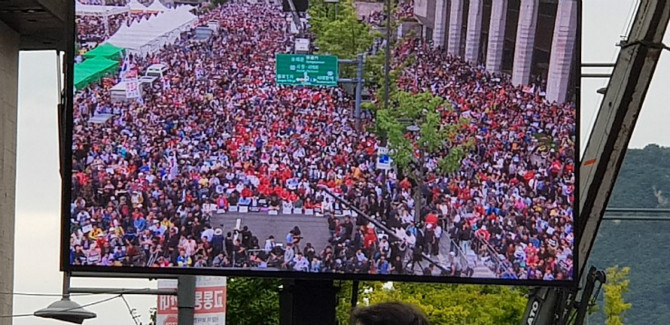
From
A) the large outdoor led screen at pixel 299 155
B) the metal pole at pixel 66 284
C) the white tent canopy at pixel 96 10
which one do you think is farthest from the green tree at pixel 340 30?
the metal pole at pixel 66 284

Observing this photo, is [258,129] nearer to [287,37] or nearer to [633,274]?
[287,37]

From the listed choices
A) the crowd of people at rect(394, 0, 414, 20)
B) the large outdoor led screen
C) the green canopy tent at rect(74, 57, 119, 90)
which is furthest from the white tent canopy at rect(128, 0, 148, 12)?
the crowd of people at rect(394, 0, 414, 20)

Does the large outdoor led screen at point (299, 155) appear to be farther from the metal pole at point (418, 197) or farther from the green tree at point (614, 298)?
the green tree at point (614, 298)

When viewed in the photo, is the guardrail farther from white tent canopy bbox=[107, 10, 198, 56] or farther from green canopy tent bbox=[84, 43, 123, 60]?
green canopy tent bbox=[84, 43, 123, 60]

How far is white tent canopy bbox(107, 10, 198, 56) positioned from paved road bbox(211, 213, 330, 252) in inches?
64.2

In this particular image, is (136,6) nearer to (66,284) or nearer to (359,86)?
(359,86)

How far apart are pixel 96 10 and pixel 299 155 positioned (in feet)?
7.22

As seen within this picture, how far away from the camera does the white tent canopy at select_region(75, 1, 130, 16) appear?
43.2 feet

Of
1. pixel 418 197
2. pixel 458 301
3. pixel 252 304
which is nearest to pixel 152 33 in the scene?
pixel 418 197

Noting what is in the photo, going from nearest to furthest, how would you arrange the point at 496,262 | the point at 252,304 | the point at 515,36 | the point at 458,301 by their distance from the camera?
the point at 496,262
the point at 515,36
the point at 458,301
the point at 252,304

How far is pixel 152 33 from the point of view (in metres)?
13.2

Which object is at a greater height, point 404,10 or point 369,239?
point 404,10

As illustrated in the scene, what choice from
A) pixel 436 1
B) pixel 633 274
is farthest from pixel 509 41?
pixel 633 274

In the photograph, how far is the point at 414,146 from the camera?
1310 centimetres
